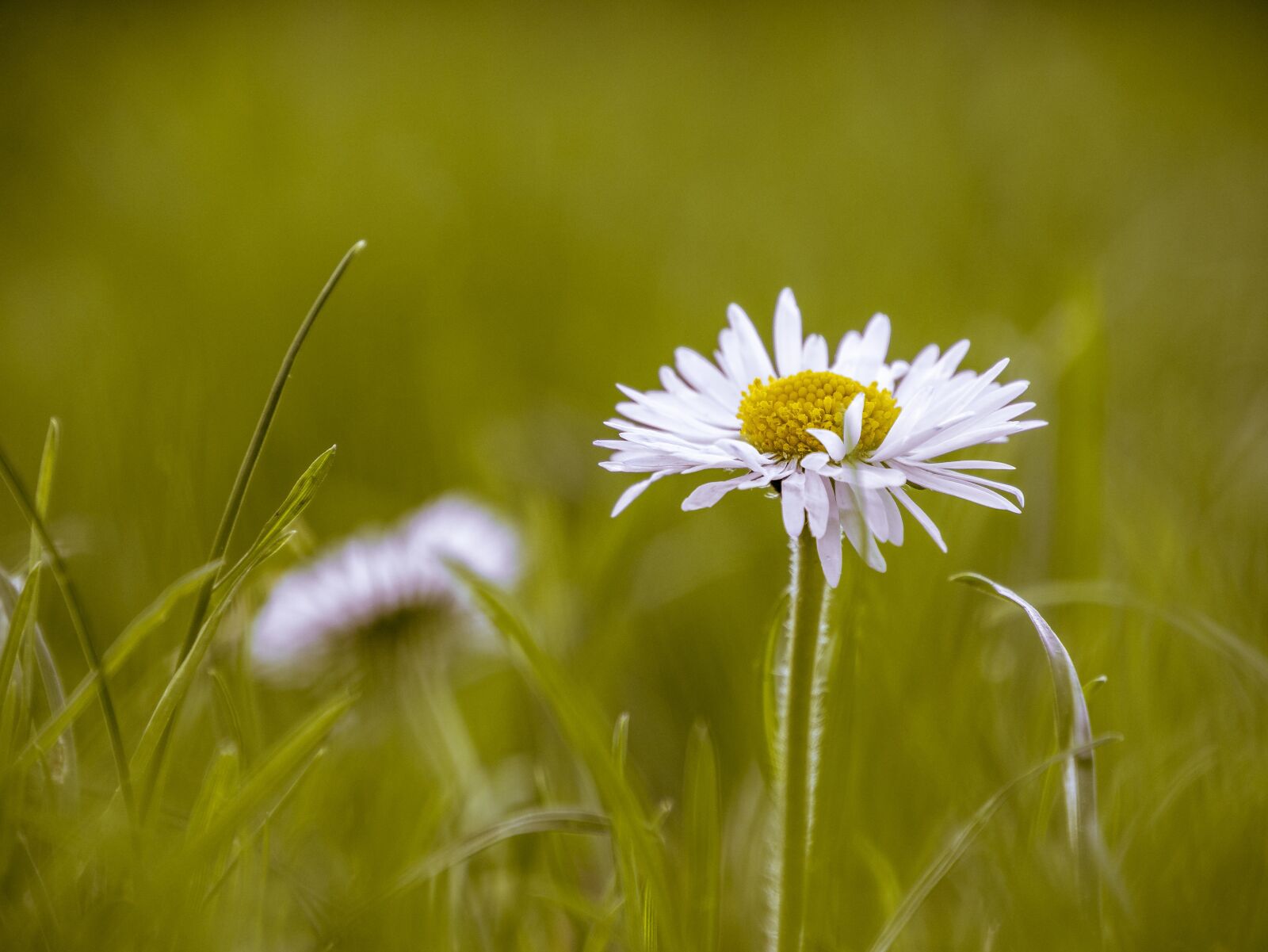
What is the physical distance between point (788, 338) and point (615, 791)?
0.27 meters

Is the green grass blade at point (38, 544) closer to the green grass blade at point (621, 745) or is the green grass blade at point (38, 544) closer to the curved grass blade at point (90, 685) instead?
the curved grass blade at point (90, 685)

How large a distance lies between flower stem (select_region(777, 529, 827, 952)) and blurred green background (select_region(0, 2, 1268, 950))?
6 cm

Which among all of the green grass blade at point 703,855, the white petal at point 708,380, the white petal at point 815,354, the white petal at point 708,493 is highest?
the white petal at point 815,354

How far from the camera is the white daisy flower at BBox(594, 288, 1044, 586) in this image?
0.37 metres

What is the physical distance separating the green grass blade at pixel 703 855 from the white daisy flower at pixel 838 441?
99 millimetres

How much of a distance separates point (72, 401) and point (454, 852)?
41.0 inches

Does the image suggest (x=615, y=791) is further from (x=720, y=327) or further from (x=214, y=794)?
(x=720, y=327)

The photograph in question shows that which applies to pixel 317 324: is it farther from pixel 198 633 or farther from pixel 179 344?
pixel 198 633

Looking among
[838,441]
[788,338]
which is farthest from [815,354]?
[838,441]

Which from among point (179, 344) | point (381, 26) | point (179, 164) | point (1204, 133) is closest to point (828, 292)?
point (179, 344)

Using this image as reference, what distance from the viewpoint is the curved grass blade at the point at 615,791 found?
1.17ft

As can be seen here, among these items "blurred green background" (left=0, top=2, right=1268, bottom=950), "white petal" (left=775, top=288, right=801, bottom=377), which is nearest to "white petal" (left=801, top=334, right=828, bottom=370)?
"white petal" (left=775, top=288, right=801, bottom=377)

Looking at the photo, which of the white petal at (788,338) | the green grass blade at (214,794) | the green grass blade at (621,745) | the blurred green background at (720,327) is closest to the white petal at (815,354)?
the white petal at (788,338)

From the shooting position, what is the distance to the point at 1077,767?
31 cm
